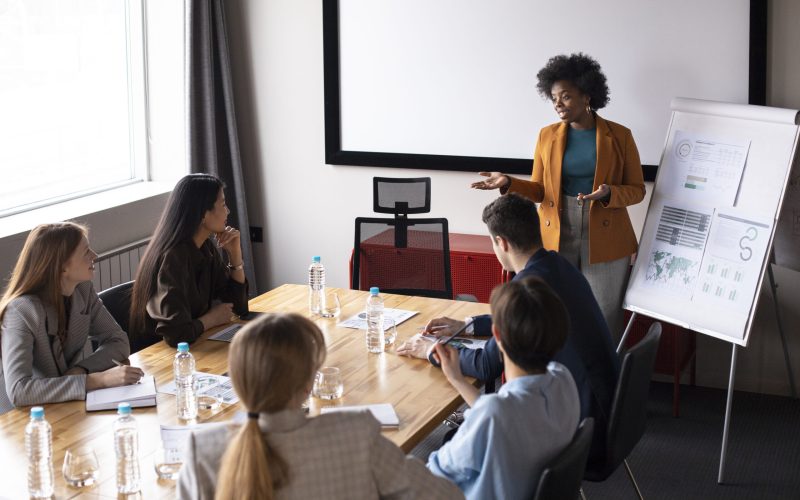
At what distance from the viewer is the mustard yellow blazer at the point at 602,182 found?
436cm

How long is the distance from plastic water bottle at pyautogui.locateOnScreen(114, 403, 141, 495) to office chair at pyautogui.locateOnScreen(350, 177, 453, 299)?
6.77 feet

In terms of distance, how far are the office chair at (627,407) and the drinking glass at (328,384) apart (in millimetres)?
837

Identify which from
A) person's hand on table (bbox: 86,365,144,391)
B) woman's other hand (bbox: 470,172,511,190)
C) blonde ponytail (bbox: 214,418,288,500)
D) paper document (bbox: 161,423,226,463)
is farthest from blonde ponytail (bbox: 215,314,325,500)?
woman's other hand (bbox: 470,172,511,190)

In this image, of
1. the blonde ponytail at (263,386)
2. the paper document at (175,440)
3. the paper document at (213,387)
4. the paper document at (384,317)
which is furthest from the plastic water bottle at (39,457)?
the paper document at (384,317)

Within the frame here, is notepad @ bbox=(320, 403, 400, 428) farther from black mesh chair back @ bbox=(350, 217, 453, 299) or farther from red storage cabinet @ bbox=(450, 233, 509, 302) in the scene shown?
red storage cabinet @ bbox=(450, 233, 509, 302)

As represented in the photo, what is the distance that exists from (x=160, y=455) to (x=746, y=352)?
3.45 m

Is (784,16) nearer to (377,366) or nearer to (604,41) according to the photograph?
(604,41)

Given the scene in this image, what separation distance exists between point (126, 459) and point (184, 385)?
51cm

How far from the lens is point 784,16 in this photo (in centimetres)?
461

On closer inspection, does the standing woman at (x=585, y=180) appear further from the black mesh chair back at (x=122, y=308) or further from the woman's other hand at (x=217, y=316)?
the black mesh chair back at (x=122, y=308)

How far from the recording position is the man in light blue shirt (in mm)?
2246

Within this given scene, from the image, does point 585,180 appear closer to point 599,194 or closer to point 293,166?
point 599,194

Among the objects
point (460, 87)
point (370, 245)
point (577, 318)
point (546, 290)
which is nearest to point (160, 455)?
point (546, 290)

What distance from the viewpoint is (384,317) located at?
3.67 meters
